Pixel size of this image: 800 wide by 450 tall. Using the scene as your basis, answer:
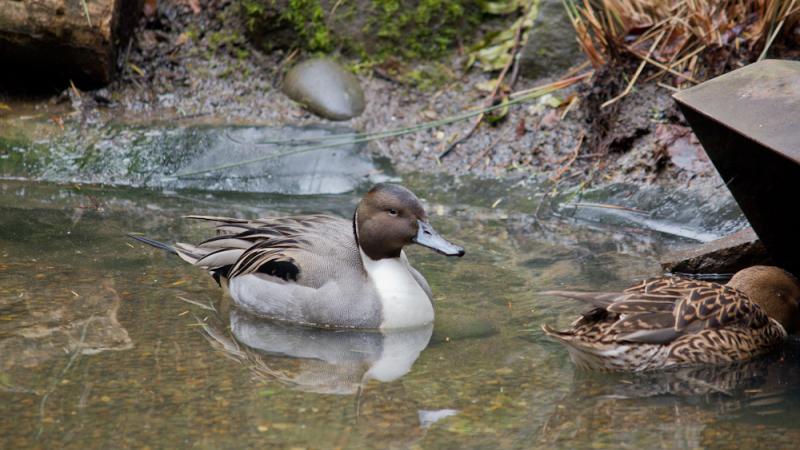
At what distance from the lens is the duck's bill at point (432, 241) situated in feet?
19.0

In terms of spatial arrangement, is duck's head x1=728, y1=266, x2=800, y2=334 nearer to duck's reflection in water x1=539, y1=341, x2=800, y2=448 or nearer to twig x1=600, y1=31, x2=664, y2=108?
duck's reflection in water x1=539, y1=341, x2=800, y2=448

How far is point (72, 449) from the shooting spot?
4055mm

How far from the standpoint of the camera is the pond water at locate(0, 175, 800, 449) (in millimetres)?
4301

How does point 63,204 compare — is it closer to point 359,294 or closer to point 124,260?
point 124,260

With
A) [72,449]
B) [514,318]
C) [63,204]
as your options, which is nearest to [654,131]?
[514,318]

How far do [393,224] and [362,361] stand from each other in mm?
950

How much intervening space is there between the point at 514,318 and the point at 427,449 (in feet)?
6.01

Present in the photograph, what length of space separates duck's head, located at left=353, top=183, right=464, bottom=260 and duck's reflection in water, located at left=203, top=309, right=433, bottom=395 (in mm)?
494

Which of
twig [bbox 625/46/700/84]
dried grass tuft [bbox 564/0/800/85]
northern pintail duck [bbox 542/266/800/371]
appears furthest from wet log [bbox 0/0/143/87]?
northern pintail duck [bbox 542/266/800/371]

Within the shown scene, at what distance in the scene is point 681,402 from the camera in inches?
185

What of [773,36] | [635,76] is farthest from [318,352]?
[773,36]

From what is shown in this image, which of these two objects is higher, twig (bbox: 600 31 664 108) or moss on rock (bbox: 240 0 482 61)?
twig (bbox: 600 31 664 108)

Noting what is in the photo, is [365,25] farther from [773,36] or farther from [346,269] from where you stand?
[346,269]

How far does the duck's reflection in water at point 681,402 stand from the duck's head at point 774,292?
1.28 ft
